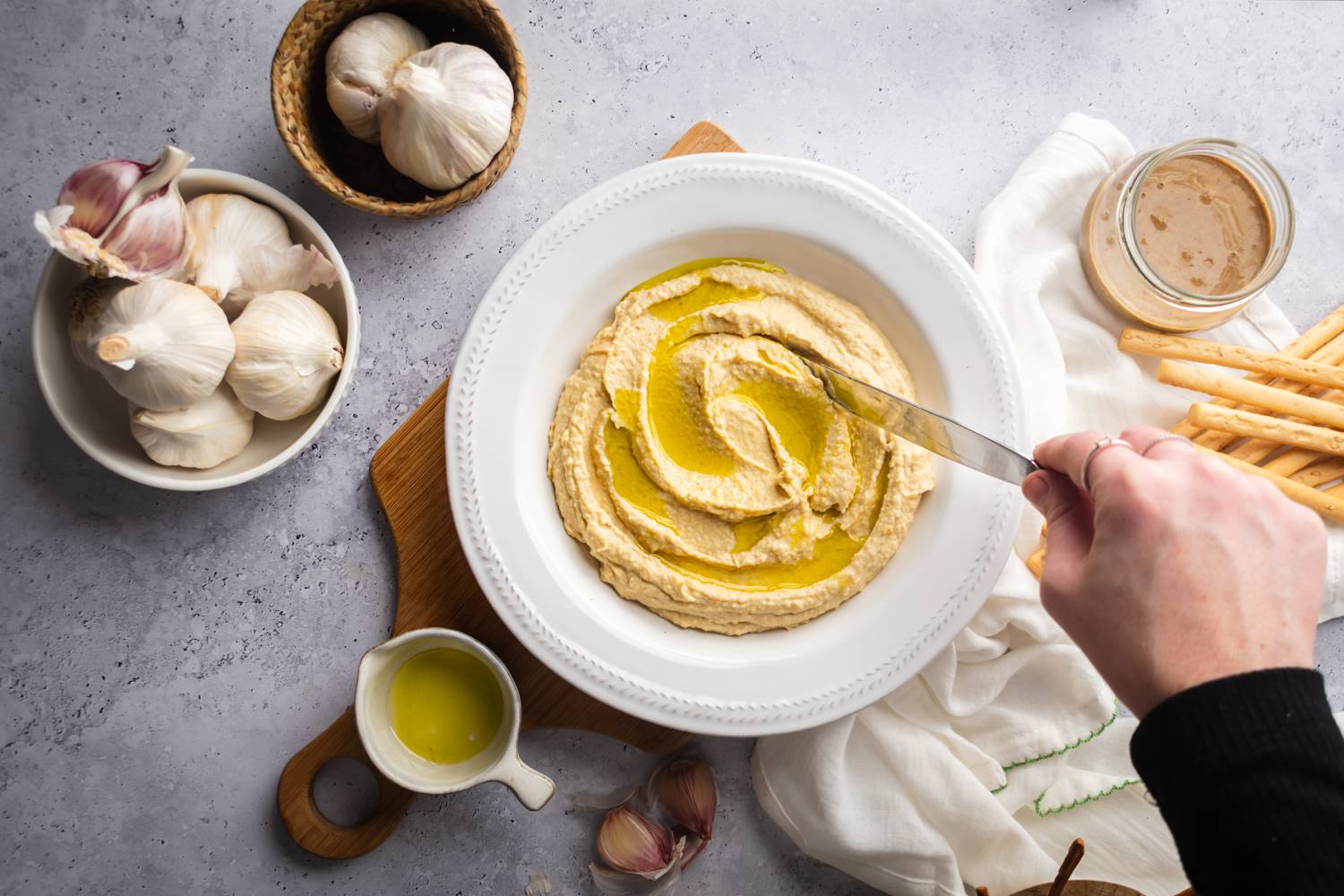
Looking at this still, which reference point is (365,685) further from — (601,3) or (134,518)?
(601,3)

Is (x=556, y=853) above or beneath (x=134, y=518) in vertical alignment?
beneath

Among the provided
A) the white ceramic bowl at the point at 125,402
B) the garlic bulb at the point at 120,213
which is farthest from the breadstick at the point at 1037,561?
the garlic bulb at the point at 120,213

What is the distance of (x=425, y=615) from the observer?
271 cm

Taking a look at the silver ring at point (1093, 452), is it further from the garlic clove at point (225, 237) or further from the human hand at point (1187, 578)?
the garlic clove at point (225, 237)

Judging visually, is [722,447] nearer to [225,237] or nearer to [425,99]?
[425,99]

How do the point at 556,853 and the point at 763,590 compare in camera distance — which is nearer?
the point at 763,590

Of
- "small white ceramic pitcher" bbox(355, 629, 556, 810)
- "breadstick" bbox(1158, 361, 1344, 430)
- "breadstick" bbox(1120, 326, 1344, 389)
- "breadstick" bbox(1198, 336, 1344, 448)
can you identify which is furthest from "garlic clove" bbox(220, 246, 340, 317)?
"breadstick" bbox(1198, 336, 1344, 448)

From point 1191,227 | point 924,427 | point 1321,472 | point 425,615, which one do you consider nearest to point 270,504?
point 425,615

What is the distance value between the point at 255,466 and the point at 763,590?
1496mm

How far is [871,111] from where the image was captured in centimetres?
295

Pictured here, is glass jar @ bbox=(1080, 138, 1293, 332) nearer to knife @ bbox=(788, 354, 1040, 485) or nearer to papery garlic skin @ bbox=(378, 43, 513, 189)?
knife @ bbox=(788, 354, 1040, 485)

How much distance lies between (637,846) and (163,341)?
1.95 meters

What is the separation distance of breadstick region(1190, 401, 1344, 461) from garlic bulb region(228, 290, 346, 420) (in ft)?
8.64

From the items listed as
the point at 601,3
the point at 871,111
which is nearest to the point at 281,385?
the point at 601,3
